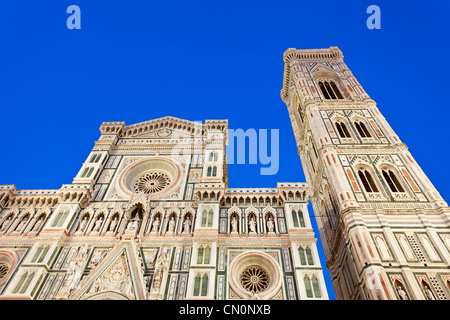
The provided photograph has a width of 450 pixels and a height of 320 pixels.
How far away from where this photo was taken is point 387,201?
1881 centimetres

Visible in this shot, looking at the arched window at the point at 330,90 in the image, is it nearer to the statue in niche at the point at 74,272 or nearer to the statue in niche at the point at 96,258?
the statue in niche at the point at 96,258

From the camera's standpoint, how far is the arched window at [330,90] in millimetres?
29188

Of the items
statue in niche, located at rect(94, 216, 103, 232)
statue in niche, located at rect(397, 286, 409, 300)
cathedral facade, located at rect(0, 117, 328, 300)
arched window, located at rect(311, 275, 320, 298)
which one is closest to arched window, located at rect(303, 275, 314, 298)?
cathedral facade, located at rect(0, 117, 328, 300)

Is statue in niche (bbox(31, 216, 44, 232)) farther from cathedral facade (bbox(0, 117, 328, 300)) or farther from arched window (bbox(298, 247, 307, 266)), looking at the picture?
arched window (bbox(298, 247, 307, 266))

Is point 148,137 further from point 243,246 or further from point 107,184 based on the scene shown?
point 243,246

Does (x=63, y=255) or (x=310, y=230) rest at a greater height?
(x=310, y=230)

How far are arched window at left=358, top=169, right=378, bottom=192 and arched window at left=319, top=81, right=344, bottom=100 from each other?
977 cm

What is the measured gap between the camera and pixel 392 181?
66.3ft

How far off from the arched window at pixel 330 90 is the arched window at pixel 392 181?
992 centimetres

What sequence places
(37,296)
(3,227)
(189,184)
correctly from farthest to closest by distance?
(189,184), (3,227), (37,296)

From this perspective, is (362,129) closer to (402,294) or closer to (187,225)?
(402,294)

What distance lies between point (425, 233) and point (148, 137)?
18.6m

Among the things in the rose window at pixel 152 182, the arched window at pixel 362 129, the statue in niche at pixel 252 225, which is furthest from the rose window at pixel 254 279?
the arched window at pixel 362 129
